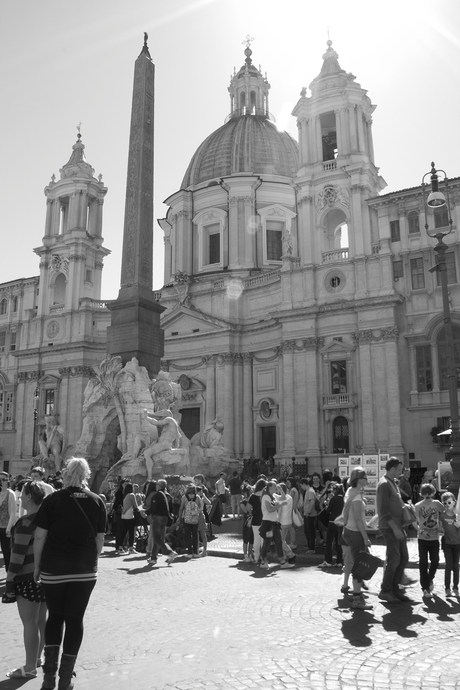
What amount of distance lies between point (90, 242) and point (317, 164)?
19832mm

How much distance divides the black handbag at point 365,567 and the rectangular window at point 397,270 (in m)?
28.1

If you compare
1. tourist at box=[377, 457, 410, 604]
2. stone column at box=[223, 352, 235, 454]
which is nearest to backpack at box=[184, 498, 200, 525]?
tourist at box=[377, 457, 410, 604]

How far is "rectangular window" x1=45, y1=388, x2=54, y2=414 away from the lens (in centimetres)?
4728

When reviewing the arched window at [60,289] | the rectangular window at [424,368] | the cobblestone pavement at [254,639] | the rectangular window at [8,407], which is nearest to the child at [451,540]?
the cobblestone pavement at [254,639]

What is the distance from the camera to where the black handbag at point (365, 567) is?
27.2 feet

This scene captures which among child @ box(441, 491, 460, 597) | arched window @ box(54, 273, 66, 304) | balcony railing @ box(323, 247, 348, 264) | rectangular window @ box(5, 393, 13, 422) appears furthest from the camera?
arched window @ box(54, 273, 66, 304)

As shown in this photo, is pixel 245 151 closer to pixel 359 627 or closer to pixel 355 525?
pixel 355 525

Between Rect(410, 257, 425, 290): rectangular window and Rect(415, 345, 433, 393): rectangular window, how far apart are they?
3.44 m

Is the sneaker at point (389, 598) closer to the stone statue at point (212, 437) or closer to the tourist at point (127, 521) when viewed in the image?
the tourist at point (127, 521)

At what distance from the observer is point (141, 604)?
27.2ft

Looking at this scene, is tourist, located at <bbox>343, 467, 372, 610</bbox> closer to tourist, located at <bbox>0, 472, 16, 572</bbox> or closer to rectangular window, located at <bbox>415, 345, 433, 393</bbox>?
tourist, located at <bbox>0, 472, 16, 572</bbox>

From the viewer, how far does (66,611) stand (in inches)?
191

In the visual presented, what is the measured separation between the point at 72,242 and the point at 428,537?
43897mm

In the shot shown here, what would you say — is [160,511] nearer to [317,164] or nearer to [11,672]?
[11,672]
